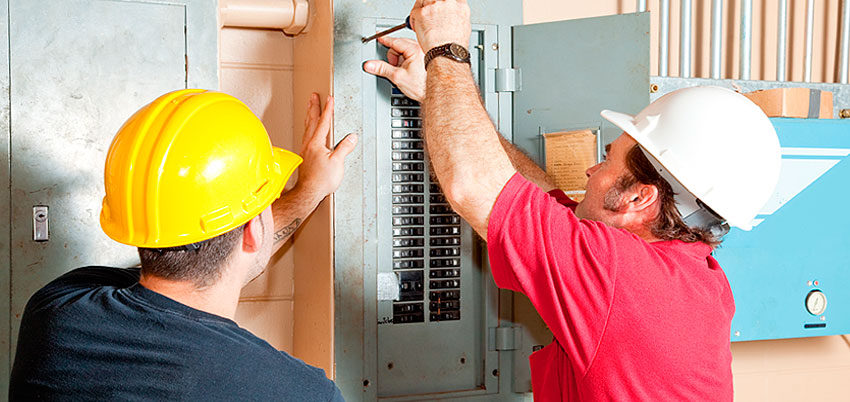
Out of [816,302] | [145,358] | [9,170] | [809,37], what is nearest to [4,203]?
[9,170]

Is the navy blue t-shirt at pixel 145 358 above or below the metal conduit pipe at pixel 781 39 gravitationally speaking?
below

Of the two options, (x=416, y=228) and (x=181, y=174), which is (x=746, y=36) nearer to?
(x=416, y=228)

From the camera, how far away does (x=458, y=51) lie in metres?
1.32

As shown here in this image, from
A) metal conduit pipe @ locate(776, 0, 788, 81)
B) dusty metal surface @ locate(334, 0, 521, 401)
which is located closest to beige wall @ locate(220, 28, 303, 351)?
dusty metal surface @ locate(334, 0, 521, 401)

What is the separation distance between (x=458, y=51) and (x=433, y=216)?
458 mm

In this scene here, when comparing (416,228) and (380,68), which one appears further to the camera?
(416,228)

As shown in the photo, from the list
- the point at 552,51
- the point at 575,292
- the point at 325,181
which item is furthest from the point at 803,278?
the point at 325,181

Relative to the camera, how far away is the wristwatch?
51.4 inches

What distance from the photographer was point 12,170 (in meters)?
1.23

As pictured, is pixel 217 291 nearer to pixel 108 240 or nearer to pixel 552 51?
pixel 108 240

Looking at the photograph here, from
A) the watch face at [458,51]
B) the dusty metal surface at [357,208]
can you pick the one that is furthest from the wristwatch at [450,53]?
the dusty metal surface at [357,208]

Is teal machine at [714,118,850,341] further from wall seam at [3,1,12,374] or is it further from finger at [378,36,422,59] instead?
wall seam at [3,1,12,374]

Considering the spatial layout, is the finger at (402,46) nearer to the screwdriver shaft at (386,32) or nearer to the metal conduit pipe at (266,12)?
the screwdriver shaft at (386,32)

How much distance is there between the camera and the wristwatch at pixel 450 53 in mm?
1307
